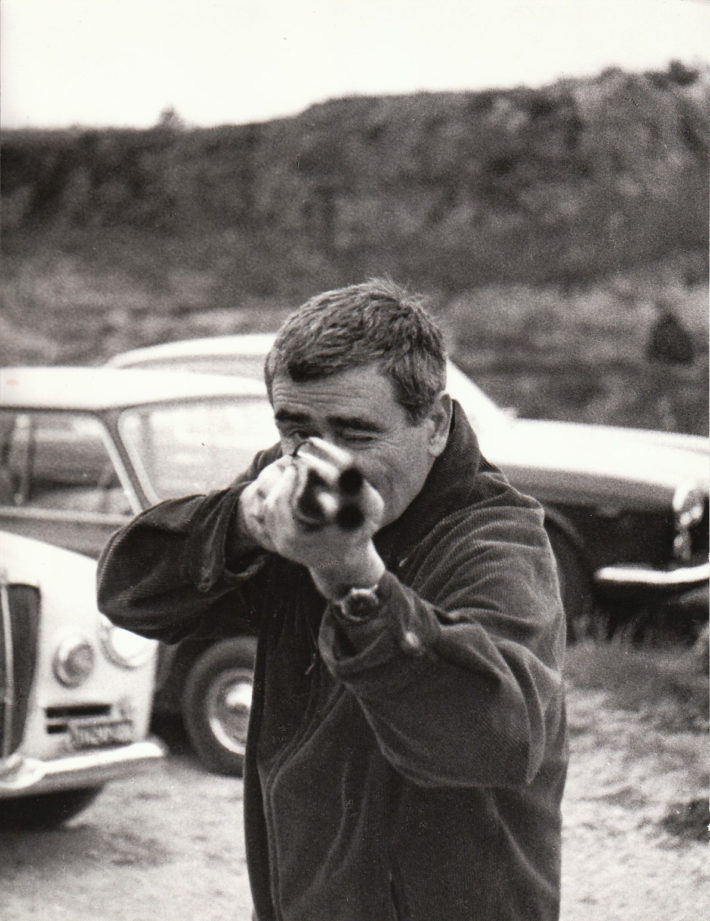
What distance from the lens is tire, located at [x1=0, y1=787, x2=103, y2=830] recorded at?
2268 millimetres

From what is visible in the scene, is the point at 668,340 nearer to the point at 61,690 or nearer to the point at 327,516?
the point at 61,690

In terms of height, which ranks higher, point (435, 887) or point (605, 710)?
point (435, 887)

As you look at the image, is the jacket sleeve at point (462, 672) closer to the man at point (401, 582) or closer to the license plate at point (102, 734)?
the man at point (401, 582)

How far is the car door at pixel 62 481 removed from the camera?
2.29m

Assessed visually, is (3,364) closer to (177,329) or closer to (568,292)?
(177,329)

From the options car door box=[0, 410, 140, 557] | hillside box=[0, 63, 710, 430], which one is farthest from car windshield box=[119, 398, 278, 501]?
hillside box=[0, 63, 710, 430]

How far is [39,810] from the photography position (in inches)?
89.8

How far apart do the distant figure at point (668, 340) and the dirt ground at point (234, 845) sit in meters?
0.89

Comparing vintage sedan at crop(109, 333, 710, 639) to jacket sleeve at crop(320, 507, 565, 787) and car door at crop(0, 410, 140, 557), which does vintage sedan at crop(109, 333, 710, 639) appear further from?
jacket sleeve at crop(320, 507, 565, 787)

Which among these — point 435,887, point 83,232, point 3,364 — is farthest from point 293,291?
point 435,887

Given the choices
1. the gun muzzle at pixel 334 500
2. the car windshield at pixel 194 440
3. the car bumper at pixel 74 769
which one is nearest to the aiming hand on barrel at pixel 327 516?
the gun muzzle at pixel 334 500

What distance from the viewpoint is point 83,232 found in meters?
2.26

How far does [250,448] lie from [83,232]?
560 mm

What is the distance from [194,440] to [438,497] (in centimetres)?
136
